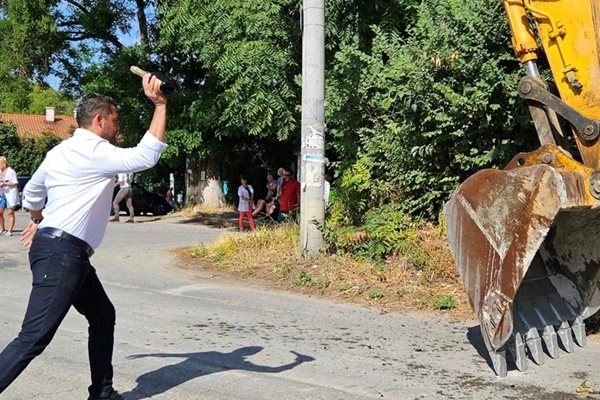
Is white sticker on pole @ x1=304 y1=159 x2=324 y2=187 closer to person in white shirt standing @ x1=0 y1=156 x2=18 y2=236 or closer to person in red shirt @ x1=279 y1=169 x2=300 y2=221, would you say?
person in red shirt @ x1=279 y1=169 x2=300 y2=221

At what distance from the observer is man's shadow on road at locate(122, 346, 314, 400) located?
16.5 ft

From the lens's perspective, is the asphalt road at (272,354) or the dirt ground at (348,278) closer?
the asphalt road at (272,354)

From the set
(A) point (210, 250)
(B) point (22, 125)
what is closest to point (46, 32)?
(A) point (210, 250)

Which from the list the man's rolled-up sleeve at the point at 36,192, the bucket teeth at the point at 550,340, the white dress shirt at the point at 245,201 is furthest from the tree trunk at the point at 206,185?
the man's rolled-up sleeve at the point at 36,192

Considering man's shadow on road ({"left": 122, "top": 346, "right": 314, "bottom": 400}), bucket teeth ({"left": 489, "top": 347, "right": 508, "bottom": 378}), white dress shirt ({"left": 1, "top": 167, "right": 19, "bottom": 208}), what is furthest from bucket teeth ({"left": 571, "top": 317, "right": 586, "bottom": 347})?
white dress shirt ({"left": 1, "top": 167, "right": 19, "bottom": 208})

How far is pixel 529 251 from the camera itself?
193 inches

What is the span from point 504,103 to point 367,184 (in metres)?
2.46

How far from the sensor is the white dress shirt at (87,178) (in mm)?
4184

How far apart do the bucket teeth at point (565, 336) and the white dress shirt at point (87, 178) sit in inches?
147

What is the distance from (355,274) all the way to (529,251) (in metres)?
4.39

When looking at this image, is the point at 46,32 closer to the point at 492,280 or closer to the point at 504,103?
the point at 504,103

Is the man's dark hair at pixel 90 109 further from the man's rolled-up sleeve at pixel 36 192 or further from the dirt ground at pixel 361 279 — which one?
the dirt ground at pixel 361 279

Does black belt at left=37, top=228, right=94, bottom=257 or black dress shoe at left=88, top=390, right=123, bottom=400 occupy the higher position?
black belt at left=37, top=228, right=94, bottom=257

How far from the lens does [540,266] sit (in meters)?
6.13
